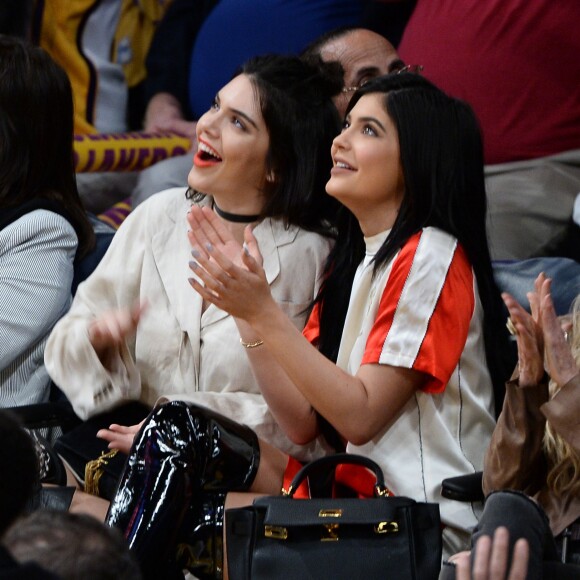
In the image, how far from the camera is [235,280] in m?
2.46

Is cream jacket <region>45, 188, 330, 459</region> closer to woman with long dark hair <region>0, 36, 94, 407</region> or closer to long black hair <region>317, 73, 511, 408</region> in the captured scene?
woman with long dark hair <region>0, 36, 94, 407</region>

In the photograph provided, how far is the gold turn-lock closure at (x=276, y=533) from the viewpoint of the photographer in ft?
7.56

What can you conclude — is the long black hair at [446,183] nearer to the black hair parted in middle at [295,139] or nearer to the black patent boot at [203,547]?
the black hair parted in middle at [295,139]

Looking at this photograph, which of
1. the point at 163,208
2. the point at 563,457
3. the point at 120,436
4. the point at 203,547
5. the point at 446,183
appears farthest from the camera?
the point at 163,208

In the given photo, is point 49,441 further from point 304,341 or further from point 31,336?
point 304,341

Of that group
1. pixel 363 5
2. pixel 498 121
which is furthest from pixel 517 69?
pixel 363 5

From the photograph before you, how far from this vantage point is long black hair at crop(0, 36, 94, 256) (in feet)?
10.5

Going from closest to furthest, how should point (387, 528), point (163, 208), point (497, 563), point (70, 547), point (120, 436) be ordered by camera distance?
point (70, 547), point (497, 563), point (387, 528), point (120, 436), point (163, 208)

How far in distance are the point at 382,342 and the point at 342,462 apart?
0.78 feet

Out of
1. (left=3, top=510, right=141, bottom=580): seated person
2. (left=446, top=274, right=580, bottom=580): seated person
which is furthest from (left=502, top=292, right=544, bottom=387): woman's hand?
(left=3, top=510, right=141, bottom=580): seated person

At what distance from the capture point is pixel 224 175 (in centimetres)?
293

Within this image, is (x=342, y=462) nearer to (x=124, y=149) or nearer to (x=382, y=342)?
(x=382, y=342)

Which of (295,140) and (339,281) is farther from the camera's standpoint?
(295,140)

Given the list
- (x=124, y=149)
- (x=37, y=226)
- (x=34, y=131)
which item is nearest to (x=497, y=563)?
(x=37, y=226)
